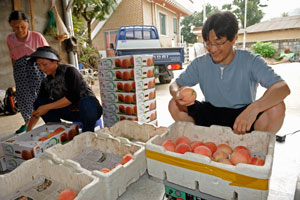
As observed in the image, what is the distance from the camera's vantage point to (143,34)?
759 centimetres

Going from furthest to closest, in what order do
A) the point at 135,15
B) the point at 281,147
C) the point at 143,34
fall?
1. the point at 135,15
2. the point at 143,34
3. the point at 281,147

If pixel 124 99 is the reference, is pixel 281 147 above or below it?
below

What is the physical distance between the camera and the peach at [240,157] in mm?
1302

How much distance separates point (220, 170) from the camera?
1.06 m

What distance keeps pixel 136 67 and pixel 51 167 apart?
1.66 metres

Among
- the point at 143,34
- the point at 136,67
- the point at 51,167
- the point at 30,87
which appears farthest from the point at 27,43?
the point at 143,34

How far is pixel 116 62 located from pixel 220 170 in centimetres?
222

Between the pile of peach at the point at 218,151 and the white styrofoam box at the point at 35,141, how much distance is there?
50.9 inches

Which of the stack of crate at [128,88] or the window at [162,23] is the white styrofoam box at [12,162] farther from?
the window at [162,23]

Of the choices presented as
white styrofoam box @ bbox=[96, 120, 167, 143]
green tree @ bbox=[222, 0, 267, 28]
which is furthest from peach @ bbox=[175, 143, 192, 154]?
green tree @ bbox=[222, 0, 267, 28]

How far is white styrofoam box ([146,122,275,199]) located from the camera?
99 centimetres

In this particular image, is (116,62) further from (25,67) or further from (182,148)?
(182,148)

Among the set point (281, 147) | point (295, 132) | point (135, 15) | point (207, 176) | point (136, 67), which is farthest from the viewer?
point (135, 15)

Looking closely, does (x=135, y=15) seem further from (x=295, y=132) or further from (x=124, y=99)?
(x=295, y=132)
